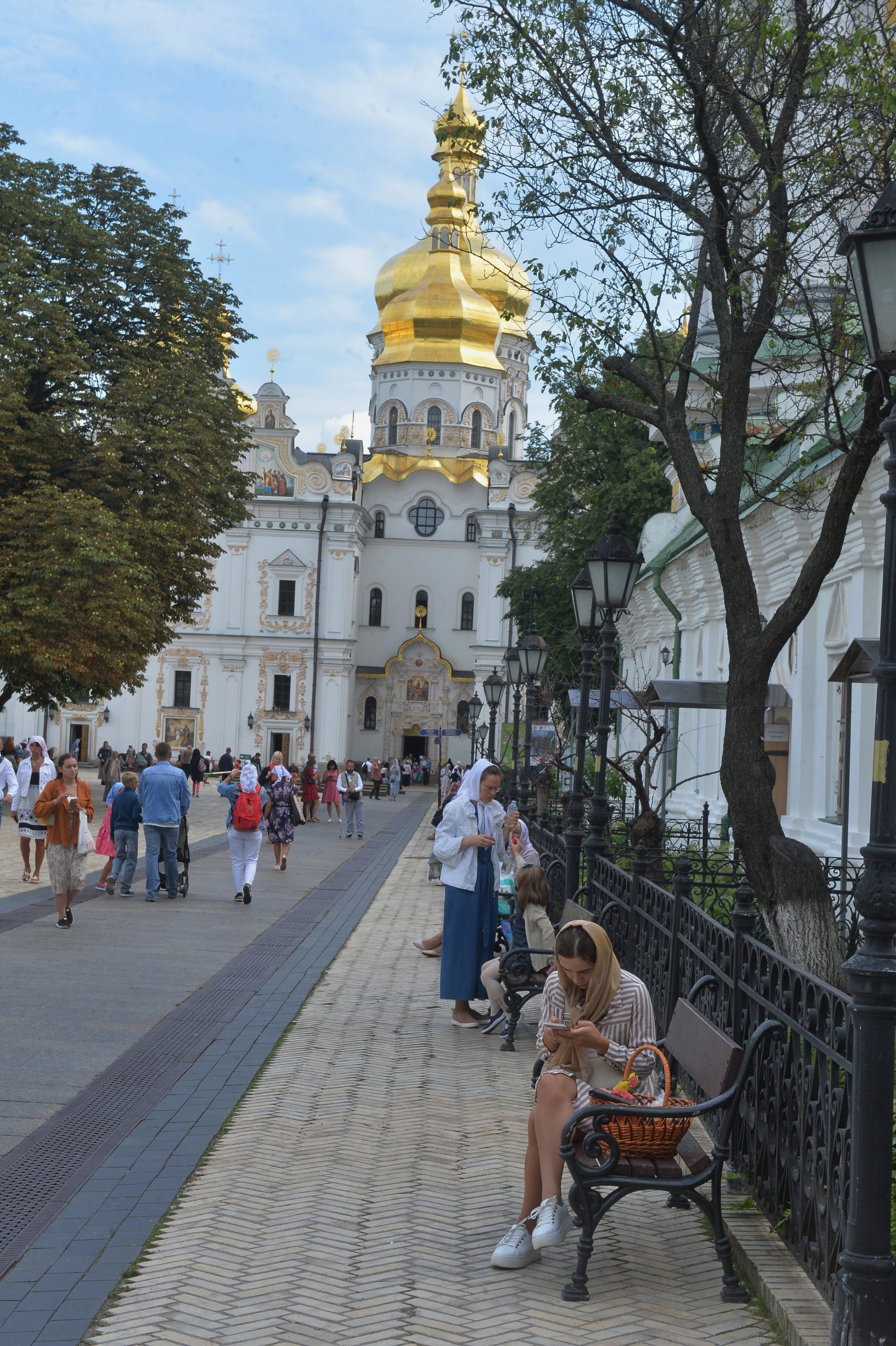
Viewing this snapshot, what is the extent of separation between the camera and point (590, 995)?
561cm

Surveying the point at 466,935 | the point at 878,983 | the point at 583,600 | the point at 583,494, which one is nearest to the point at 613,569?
the point at 583,600

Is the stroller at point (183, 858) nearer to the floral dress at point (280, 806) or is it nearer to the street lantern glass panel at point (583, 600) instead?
the floral dress at point (280, 806)

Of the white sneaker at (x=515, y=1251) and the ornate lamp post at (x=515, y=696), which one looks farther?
the ornate lamp post at (x=515, y=696)

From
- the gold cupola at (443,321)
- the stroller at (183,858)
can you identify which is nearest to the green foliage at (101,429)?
the stroller at (183,858)

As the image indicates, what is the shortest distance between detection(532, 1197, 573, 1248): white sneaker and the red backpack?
11561 mm

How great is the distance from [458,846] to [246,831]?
728 cm

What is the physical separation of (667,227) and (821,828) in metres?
7.25

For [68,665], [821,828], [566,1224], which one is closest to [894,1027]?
[566,1224]

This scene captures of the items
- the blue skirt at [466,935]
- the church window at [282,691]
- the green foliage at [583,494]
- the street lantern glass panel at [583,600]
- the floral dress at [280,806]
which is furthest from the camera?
the church window at [282,691]

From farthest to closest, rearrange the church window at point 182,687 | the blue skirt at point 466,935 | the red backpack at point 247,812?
the church window at point 182,687 < the red backpack at point 247,812 < the blue skirt at point 466,935

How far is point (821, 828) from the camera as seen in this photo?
48.7ft

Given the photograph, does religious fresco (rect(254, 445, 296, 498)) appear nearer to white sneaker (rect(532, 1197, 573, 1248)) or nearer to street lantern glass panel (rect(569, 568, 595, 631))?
street lantern glass panel (rect(569, 568, 595, 631))

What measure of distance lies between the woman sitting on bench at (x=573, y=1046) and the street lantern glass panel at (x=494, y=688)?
80.7 ft

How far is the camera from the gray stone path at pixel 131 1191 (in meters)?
4.66
